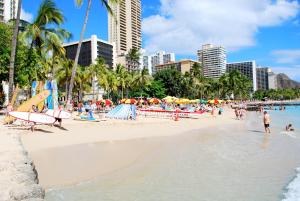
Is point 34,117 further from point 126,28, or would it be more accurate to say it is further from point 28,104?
point 126,28

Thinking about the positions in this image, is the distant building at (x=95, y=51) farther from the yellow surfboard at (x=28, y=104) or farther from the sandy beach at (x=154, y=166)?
the sandy beach at (x=154, y=166)

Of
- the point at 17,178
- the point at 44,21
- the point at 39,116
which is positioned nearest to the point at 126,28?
the point at 44,21

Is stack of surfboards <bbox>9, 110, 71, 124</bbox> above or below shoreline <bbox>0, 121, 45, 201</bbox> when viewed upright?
above

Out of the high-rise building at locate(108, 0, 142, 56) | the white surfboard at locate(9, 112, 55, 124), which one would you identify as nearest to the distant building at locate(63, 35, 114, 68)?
the high-rise building at locate(108, 0, 142, 56)

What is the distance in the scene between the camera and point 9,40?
30047 millimetres

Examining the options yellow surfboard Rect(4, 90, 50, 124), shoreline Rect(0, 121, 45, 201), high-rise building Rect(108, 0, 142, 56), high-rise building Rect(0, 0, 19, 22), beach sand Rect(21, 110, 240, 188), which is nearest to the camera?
shoreline Rect(0, 121, 45, 201)

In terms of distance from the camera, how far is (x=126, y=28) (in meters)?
152

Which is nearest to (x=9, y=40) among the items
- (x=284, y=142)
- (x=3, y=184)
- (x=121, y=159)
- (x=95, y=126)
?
(x=95, y=126)

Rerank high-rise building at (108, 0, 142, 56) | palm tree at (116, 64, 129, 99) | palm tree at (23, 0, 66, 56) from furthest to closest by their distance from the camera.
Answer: high-rise building at (108, 0, 142, 56) < palm tree at (116, 64, 129, 99) < palm tree at (23, 0, 66, 56)

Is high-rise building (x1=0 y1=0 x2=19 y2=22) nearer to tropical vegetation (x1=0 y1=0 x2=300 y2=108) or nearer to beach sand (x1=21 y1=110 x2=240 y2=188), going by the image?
tropical vegetation (x1=0 y1=0 x2=300 y2=108)

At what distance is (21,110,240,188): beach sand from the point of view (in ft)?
30.4

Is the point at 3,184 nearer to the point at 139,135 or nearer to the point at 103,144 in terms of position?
the point at 103,144

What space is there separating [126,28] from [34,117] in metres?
141

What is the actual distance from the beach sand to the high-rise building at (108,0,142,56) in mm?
126241
